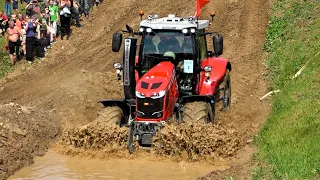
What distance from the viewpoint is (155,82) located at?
36.1 ft

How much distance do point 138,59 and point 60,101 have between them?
3.43 m

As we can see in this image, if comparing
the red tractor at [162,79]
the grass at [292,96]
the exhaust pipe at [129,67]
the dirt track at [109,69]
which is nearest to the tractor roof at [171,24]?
the red tractor at [162,79]

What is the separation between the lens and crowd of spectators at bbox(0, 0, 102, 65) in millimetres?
19156

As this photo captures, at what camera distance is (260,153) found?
10.4 meters

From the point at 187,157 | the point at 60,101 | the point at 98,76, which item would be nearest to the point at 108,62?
the point at 98,76

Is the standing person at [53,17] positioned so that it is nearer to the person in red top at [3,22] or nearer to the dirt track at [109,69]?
the dirt track at [109,69]

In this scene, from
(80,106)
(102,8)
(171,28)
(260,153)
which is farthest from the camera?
(102,8)

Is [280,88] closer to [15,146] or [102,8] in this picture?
[15,146]

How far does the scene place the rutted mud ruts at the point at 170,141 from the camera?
10641mm

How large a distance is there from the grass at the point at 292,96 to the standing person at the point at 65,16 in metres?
6.95

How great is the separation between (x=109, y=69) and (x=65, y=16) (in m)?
4.29

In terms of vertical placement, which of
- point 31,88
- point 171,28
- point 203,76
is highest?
point 171,28

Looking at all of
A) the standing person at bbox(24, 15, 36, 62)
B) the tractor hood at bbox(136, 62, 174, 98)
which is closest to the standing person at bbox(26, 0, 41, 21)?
the standing person at bbox(24, 15, 36, 62)

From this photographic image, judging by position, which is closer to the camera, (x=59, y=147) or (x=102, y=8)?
(x=59, y=147)
